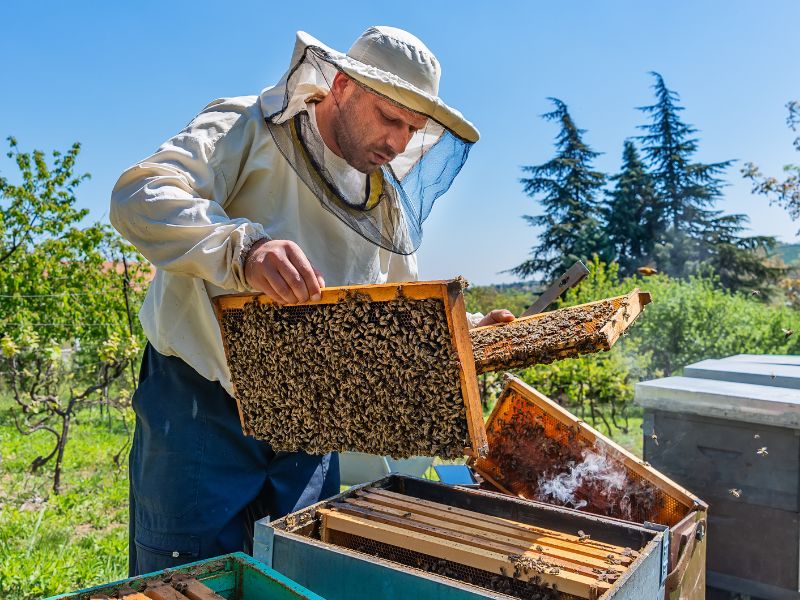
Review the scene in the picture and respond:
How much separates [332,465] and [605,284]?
9840mm

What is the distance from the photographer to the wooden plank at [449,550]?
64.2 inches

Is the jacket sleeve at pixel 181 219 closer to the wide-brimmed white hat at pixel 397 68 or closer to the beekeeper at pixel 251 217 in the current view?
the beekeeper at pixel 251 217

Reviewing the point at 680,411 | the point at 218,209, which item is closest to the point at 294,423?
the point at 218,209

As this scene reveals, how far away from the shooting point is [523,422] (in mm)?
2746

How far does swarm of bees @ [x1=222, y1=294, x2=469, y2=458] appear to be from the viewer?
165 cm

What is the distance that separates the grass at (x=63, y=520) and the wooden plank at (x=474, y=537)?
8.42ft

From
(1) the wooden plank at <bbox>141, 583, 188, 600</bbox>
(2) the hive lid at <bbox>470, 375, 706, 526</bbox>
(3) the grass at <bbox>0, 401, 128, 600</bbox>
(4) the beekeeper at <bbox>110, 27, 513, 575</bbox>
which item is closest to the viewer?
(1) the wooden plank at <bbox>141, 583, 188, 600</bbox>

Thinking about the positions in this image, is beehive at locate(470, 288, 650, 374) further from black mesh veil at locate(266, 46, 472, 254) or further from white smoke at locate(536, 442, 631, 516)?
white smoke at locate(536, 442, 631, 516)

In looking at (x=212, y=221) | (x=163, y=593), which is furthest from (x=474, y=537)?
(x=212, y=221)

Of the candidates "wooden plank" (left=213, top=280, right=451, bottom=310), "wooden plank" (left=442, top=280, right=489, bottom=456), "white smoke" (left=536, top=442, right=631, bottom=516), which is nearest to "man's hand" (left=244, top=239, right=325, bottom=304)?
"wooden plank" (left=213, top=280, right=451, bottom=310)

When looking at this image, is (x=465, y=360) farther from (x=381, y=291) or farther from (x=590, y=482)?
(x=590, y=482)

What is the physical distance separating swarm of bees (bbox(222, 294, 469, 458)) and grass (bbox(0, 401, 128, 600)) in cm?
270

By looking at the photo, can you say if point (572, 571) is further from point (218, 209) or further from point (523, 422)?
point (218, 209)

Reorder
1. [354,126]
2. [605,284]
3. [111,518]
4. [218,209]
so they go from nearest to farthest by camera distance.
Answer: [218,209], [354,126], [111,518], [605,284]
